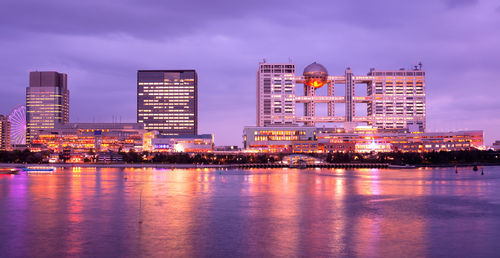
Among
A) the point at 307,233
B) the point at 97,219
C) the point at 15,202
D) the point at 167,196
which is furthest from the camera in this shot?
the point at 167,196

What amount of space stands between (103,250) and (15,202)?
37168mm

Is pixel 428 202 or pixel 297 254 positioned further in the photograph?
pixel 428 202

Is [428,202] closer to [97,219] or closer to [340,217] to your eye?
[340,217]

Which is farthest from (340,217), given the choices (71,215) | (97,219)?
(71,215)

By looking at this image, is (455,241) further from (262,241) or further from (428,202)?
(428,202)

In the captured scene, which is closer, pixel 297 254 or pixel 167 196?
pixel 297 254

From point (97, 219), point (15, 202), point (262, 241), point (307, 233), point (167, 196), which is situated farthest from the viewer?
point (167, 196)

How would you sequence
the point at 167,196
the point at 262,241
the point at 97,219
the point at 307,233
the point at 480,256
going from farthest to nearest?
the point at 167,196, the point at 97,219, the point at 307,233, the point at 262,241, the point at 480,256

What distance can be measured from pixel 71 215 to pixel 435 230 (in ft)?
124

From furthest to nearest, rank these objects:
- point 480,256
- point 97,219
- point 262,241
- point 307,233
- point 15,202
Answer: point 15,202
point 97,219
point 307,233
point 262,241
point 480,256

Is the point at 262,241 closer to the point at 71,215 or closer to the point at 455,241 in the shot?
the point at 455,241

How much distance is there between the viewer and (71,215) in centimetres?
5147

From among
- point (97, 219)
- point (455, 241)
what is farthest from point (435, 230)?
point (97, 219)

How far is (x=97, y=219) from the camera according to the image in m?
48.6
